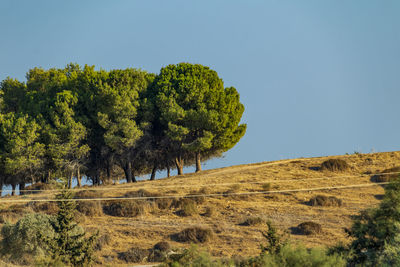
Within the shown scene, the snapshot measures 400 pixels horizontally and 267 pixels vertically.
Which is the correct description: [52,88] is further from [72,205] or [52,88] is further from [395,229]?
[395,229]

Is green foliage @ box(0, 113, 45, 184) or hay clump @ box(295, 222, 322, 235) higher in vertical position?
green foliage @ box(0, 113, 45, 184)

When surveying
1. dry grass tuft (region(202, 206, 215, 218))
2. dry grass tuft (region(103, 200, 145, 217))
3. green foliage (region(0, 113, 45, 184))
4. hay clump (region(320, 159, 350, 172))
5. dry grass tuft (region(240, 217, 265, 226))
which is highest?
green foliage (region(0, 113, 45, 184))

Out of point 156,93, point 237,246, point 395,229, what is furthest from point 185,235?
point 156,93

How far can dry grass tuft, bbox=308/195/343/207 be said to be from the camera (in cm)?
3842

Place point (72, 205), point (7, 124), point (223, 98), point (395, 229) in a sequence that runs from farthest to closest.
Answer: point (223, 98)
point (7, 124)
point (72, 205)
point (395, 229)

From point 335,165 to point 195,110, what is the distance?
16.6 metres

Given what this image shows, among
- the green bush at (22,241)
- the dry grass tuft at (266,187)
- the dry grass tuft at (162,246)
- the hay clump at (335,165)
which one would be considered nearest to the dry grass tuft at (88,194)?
the green bush at (22,241)

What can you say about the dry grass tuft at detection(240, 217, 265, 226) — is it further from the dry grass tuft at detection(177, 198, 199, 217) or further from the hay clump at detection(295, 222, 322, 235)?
the dry grass tuft at detection(177, 198, 199, 217)

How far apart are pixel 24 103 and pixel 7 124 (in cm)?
743

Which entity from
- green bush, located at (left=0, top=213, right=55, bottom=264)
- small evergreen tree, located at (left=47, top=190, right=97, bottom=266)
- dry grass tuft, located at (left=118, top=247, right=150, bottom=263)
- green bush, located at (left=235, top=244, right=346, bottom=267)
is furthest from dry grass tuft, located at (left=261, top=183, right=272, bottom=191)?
green bush, located at (left=235, top=244, right=346, bottom=267)

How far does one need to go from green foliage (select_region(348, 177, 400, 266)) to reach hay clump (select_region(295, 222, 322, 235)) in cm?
1045

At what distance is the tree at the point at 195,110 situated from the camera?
55.0 m

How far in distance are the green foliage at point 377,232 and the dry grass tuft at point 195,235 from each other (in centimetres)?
1190

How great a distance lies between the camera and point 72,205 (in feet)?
75.7
